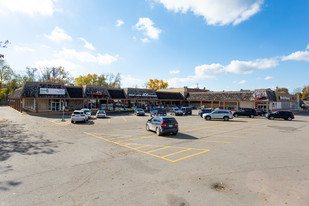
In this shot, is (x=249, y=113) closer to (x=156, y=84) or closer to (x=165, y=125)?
(x=165, y=125)

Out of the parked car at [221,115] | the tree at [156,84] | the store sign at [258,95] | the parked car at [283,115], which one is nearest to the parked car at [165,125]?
the parked car at [221,115]

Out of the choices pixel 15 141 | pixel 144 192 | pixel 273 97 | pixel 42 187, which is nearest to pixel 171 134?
pixel 144 192

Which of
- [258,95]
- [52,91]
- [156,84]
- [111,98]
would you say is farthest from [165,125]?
[156,84]

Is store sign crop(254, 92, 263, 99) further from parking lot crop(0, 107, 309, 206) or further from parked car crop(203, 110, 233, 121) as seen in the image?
parking lot crop(0, 107, 309, 206)

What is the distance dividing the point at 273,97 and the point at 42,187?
49150 millimetres

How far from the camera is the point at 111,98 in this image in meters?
43.1

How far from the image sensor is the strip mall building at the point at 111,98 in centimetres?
3594

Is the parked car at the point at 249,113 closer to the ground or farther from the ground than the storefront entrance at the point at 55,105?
closer to the ground

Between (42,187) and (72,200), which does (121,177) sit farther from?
(42,187)

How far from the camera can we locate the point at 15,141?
1270 centimetres

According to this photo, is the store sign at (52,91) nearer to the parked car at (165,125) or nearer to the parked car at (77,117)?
the parked car at (77,117)

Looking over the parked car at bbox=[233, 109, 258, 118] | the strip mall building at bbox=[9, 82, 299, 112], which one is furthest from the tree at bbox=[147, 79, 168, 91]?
the parked car at bbox=[233, 109, 258, 118]

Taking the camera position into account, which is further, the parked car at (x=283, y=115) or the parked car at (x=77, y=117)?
the parked car at (x=283, y=115)

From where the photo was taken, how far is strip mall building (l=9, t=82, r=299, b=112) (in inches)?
1415
